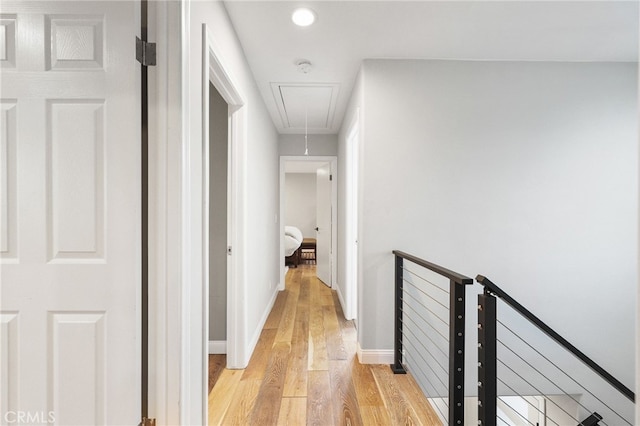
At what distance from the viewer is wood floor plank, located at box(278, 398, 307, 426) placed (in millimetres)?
1660

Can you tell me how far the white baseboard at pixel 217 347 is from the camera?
244 centimetres

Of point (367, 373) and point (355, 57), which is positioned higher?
point (355, 57)

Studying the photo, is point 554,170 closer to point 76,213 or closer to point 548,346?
point 548,346

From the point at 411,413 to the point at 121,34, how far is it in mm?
2322

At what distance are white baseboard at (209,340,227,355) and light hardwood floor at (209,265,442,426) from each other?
0.22 feet

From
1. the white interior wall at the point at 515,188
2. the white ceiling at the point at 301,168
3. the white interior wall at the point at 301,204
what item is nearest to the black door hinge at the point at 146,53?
the white interior wall at the point at 515,188

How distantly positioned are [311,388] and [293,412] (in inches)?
9.8

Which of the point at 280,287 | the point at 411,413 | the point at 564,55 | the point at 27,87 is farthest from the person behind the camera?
the point at 280,287

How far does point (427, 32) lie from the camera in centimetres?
202

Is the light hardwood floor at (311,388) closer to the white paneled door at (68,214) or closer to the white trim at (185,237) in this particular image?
the white trim at (185,237)

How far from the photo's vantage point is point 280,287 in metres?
4.41

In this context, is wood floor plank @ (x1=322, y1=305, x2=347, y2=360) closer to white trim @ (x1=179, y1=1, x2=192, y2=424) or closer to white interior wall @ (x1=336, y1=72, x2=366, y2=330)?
white interior wall @ (x1=336, y1=72, x2=366, y2=330)

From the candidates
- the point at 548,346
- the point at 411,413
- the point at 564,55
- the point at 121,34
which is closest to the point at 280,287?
the point at 411,413

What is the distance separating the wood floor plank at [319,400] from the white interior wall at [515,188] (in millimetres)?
472
